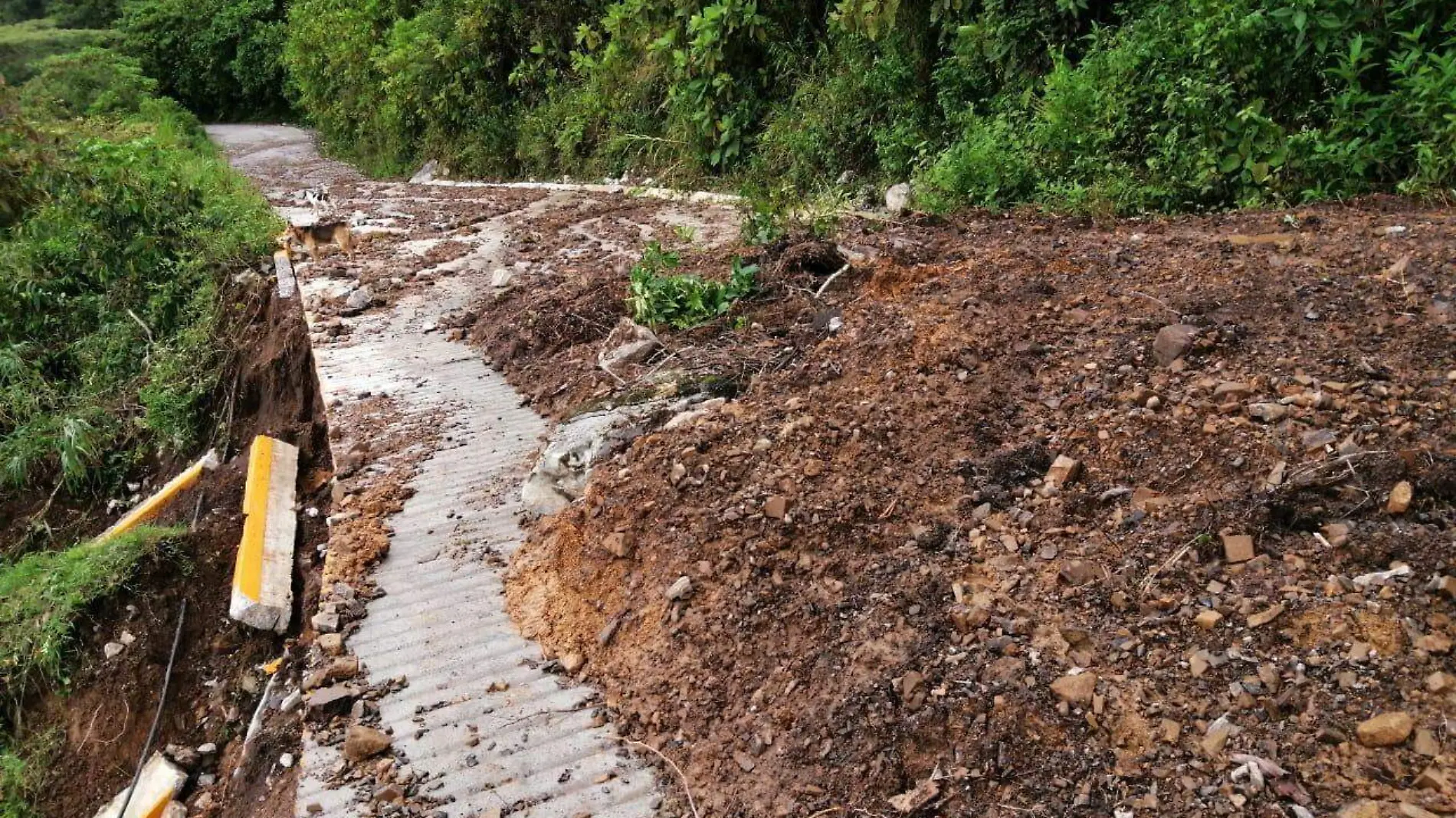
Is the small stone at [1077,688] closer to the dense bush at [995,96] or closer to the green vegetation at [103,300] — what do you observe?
the dense bush at [995,96]

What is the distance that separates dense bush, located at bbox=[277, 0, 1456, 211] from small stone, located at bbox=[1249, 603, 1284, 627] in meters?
3.12

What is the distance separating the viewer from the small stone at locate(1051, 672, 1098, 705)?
2.08 metres

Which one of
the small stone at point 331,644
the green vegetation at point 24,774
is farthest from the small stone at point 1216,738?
the green vegetation at point 24,774

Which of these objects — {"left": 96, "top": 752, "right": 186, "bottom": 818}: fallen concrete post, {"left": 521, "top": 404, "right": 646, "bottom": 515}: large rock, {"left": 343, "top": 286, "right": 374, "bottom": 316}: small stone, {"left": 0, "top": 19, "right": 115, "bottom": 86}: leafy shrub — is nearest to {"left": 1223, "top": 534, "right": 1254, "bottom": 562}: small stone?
{"left": 521, "top": 404, "right": 646, "bottom": 515}: large rock

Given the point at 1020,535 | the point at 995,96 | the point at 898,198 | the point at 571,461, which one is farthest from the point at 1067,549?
the point at 995,96

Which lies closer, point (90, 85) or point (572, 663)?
point (572, 663)

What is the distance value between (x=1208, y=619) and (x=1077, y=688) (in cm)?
37

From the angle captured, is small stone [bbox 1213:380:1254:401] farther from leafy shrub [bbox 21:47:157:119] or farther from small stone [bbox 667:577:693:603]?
leafy shrub [bbox 21:47:157:119]

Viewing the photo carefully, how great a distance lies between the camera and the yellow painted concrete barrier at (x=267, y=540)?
3809 millimetres

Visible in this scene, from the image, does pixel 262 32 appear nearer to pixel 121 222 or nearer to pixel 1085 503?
pixel 121 222

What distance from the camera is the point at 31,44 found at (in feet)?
69.1

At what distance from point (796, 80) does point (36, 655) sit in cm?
775

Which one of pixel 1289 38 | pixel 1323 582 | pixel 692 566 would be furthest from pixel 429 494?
pixel 1289 38

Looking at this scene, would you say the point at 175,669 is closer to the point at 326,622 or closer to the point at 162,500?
the point at 326,622
